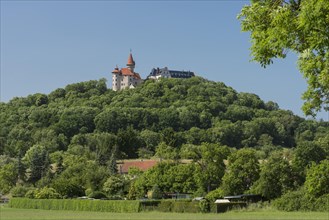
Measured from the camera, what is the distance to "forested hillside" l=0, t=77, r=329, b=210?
184ft

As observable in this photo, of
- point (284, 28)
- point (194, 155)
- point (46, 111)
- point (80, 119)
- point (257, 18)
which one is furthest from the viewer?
point (46, 111)

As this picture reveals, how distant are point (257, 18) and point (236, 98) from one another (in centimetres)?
17415

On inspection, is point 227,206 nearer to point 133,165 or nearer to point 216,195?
point 216,195

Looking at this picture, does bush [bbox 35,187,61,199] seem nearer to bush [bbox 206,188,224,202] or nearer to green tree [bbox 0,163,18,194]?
bush [bbox 206,188,224,202]

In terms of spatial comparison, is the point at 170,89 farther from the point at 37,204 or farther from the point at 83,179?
the point at 37,204

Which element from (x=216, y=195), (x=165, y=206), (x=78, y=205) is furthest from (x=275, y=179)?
(x=78, y=205)

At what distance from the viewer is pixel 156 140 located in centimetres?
13025

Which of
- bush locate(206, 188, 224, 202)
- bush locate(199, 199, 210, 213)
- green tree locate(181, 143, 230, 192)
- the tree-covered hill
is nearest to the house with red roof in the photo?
the tree-covered hill

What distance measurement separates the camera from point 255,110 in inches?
6806

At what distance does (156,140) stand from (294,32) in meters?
118

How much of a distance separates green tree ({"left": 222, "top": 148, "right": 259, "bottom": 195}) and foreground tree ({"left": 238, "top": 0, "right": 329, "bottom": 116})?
40.3 meters

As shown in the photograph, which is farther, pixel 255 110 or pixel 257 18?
pixel 255 110

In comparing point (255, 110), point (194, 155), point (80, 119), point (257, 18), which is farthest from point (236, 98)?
point (257, 18)

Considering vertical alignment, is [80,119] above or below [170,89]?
below
